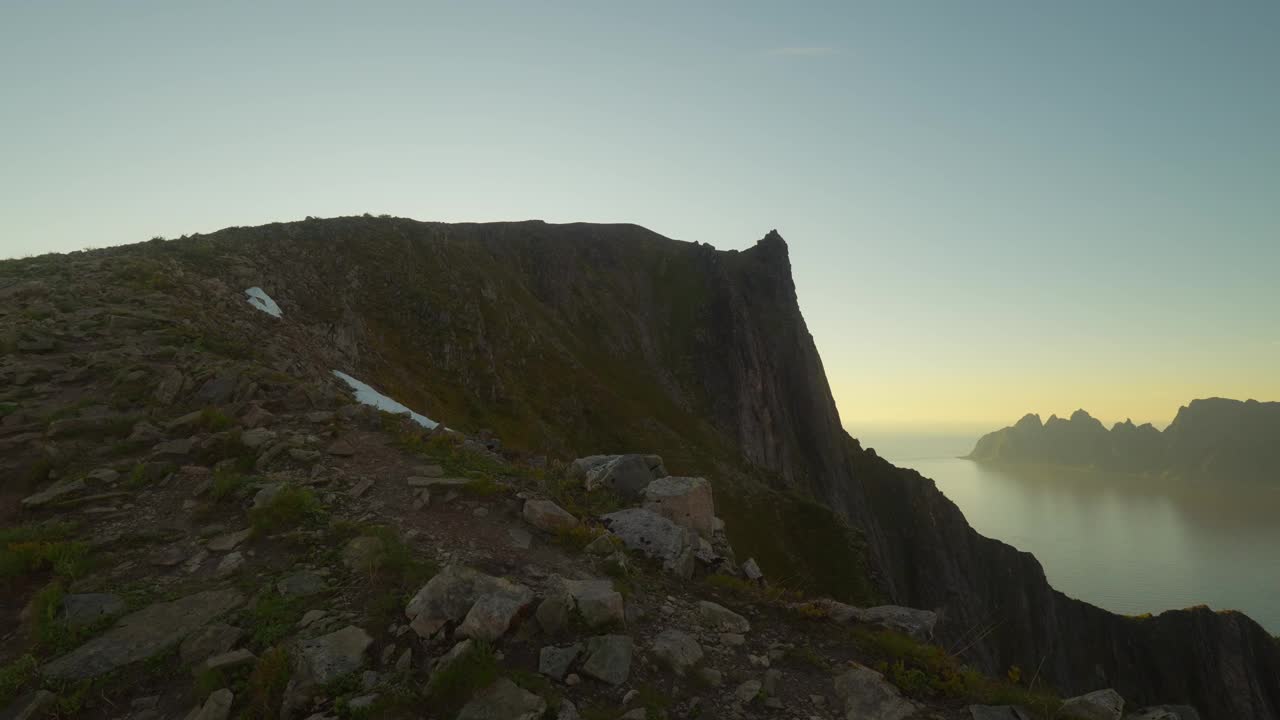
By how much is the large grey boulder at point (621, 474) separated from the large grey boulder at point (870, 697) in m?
6.51

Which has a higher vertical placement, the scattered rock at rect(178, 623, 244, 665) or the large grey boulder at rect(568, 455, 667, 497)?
the large grey boulder at rect(568, 455, 667, 497)

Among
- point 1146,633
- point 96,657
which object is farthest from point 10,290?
point 1146,633

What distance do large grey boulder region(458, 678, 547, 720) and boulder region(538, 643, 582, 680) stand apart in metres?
0.44

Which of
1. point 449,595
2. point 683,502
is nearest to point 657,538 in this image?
point 683,502

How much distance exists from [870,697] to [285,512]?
9.02m

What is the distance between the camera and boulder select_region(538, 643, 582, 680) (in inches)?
240

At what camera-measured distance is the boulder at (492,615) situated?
20.5 feet

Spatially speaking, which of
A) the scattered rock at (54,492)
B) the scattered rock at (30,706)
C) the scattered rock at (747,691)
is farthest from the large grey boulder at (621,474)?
the scattered rock at (54,492)

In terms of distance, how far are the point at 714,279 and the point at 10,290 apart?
86.7m

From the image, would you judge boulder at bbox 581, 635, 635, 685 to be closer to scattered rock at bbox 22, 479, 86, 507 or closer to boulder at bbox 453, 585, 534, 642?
boulder at bbox 453, 585, 534, 642

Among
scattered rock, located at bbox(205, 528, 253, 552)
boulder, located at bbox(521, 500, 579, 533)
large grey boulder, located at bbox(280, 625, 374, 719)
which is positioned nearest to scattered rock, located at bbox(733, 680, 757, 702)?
boulder, located at bbox(521, 500, 579, 533)

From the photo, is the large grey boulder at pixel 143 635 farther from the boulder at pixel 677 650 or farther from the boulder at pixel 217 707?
the boulder at pixel 677 650

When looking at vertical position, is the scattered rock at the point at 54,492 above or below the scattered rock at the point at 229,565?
above

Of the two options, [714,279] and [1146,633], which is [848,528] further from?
[1146,633]
